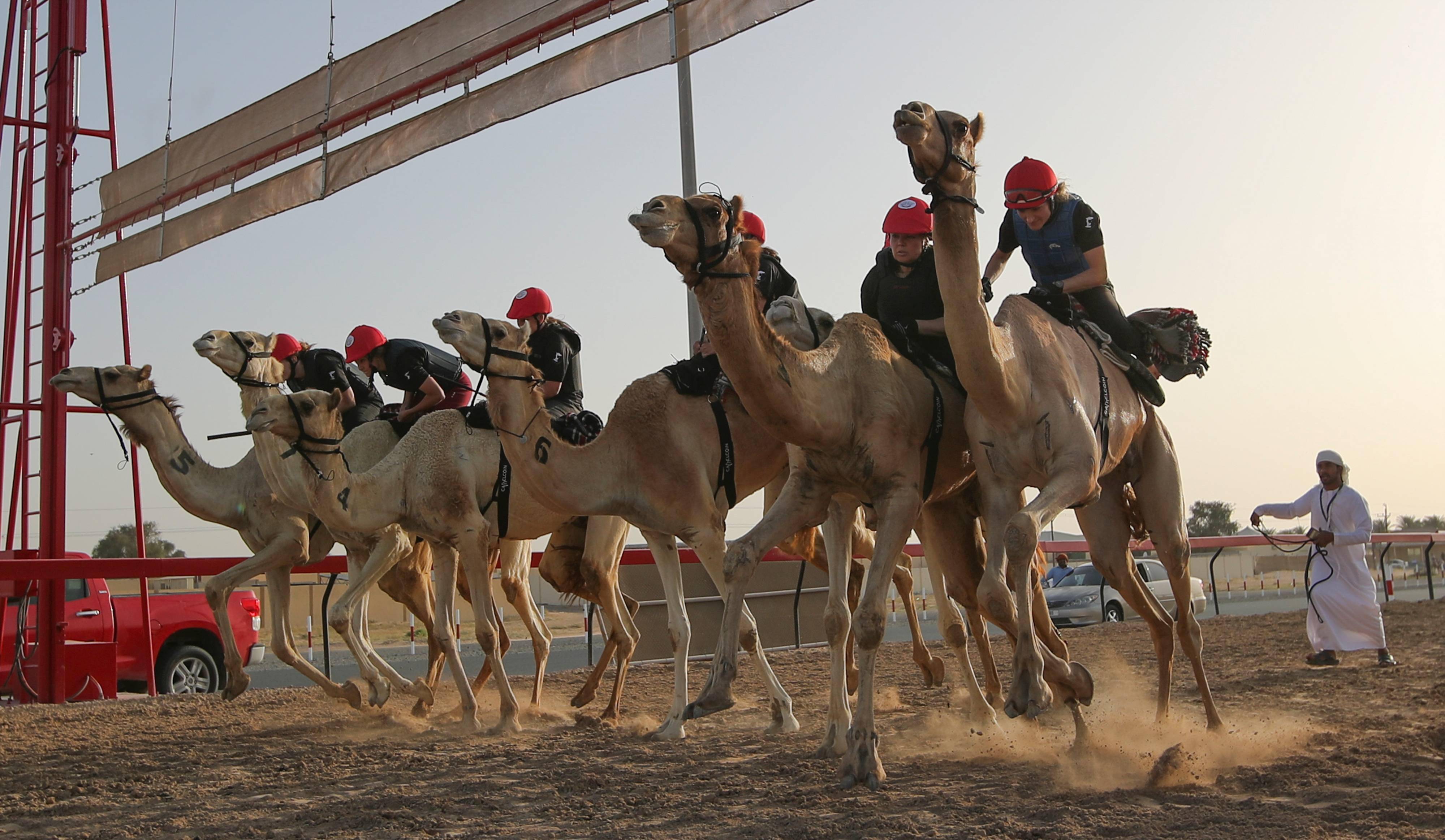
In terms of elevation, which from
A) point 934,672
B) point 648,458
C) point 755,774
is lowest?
point 755,774

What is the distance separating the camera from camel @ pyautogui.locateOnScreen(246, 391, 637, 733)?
9.27 meters

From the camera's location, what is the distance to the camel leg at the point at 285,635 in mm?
10219

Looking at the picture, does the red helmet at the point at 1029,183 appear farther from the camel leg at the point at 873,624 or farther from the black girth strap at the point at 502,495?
the black girth strap at the point at 502,495

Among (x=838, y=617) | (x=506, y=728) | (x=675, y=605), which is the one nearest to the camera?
(x=838, y=617)

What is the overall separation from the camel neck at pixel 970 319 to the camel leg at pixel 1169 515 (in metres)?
2.03

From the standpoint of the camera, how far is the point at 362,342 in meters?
11.2

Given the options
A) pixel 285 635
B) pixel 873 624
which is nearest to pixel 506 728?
pixel 285 635

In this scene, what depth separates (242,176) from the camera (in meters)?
15.4

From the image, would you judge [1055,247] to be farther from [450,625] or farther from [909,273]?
[450,625]

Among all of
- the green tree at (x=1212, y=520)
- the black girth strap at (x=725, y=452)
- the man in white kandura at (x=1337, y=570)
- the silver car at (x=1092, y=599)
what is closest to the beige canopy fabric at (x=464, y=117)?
the black girth strap at (x=725, y=452)

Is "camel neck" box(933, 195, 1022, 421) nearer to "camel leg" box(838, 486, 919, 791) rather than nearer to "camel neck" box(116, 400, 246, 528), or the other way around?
"camel leg" box(838, 486, 919, 791)

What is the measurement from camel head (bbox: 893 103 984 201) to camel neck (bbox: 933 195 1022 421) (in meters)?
0.10

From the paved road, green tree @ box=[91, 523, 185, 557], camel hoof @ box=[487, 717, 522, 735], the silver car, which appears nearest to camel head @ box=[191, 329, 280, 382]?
camel hoof @ box=[487, 717, 522, 735]

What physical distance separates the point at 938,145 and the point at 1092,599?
1871cm
